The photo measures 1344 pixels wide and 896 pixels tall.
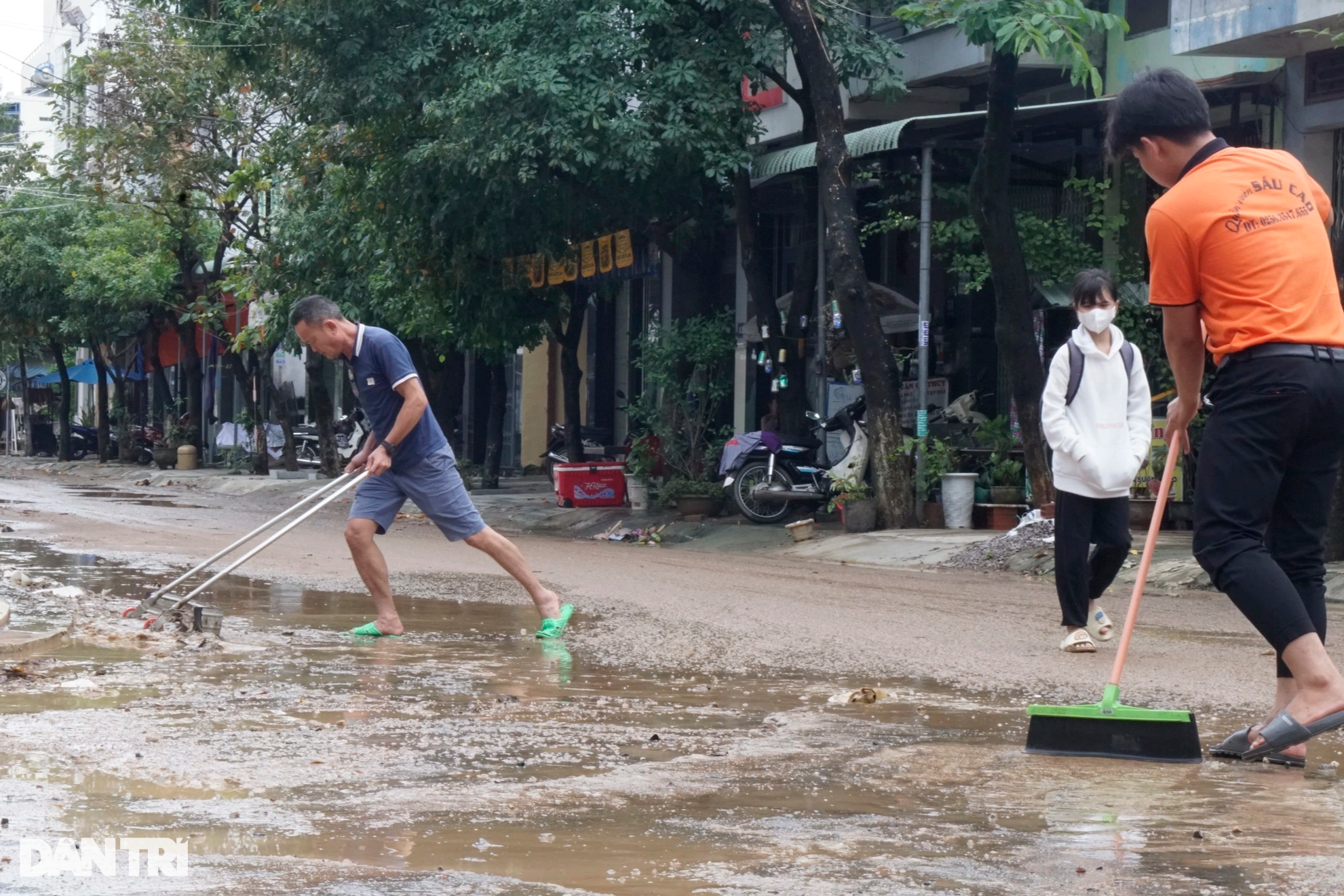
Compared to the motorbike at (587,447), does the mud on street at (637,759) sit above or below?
below

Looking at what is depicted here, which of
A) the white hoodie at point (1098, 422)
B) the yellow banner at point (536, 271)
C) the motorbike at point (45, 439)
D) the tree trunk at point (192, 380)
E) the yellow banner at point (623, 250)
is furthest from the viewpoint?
the motorbike at point (45, 439)

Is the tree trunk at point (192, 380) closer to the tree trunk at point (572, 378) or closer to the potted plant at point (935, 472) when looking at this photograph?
the tree trunk at point (572, 378)

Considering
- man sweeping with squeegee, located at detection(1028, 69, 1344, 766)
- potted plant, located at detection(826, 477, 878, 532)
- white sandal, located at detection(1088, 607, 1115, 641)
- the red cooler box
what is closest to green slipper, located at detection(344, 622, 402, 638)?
white sandal, located at detection(1088, 607, 1115, 641)

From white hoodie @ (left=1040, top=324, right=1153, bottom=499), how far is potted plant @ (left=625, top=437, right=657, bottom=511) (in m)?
11.5

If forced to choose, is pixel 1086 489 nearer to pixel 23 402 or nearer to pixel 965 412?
pixel 965 412

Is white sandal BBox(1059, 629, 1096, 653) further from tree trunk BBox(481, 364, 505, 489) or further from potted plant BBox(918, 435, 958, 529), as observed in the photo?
tree trunk BBox(481, 364, 505, 489)

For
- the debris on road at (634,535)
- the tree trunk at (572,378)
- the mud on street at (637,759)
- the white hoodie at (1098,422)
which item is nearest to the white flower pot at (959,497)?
the debris on road at (634,535)

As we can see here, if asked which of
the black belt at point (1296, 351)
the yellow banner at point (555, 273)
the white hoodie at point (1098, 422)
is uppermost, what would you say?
the yellow banner at point (555, 273)

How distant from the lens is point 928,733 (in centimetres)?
521

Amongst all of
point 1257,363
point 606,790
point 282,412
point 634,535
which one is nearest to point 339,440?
point 282,412

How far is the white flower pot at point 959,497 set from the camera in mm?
15000

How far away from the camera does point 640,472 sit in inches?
739

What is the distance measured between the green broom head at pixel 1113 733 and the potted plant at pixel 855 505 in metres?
10.5

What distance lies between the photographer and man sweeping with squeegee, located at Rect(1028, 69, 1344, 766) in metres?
4.38
